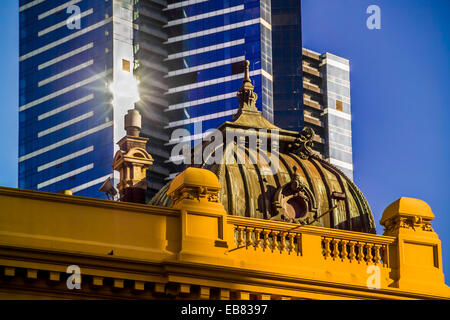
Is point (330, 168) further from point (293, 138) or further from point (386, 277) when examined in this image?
point (386, 277)

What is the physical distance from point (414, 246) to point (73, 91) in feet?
481

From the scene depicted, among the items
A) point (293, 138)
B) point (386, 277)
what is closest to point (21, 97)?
point (293, 138)

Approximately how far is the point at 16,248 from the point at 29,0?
6593 inches

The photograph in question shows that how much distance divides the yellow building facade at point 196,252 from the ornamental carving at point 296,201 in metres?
5.88

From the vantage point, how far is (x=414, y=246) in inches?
1544

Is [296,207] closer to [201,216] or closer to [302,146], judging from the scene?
[302,146]

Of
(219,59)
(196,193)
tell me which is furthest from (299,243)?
(219,59)

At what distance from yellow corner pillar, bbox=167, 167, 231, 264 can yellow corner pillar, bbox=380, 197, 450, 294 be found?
543 centimetres

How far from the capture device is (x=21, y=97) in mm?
191250

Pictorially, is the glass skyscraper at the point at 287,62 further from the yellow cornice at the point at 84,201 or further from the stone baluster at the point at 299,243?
the yellow cornice at the point at 84,201

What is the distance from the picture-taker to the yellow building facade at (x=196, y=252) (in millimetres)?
33562

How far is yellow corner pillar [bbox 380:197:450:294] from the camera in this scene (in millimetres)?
38625

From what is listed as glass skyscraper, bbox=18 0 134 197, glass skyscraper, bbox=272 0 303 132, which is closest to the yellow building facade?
glass skyscraper, bbox=18 0 134 197
